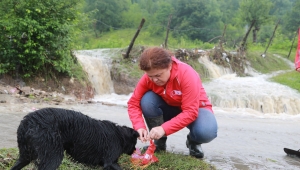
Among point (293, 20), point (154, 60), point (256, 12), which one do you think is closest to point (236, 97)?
point (154, 60)

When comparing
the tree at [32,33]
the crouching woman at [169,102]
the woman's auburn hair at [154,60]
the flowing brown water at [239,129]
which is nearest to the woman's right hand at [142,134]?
the crouching woman at [169,102]

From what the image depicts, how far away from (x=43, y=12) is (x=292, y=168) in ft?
26.3

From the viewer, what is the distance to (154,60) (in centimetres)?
337

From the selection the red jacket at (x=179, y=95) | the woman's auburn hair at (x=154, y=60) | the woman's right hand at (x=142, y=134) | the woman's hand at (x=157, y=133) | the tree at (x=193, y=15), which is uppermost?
the tree at (x=193, y=15)

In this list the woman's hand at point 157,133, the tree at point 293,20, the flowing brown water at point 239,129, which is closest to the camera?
the woman's hand at point 157,133

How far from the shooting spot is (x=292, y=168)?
432 centimetres

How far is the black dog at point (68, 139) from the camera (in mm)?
2719

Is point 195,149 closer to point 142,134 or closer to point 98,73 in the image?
point 142,134

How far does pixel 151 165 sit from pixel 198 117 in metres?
0.82

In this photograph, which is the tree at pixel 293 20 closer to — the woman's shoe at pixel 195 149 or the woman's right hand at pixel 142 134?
the woman's shoe at pixel 195 149

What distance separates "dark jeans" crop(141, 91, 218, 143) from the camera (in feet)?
12.7

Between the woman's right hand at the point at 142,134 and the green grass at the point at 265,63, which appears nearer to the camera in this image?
the woman's right hand at the point at 142,134

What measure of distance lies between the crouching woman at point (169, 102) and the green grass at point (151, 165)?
0.32m

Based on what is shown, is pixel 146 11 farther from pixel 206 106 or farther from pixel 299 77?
pixel 206 106
